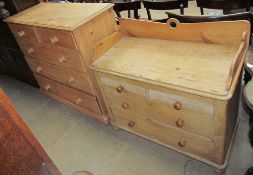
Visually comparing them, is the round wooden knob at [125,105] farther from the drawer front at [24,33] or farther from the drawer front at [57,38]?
the drawer front at [24,33]

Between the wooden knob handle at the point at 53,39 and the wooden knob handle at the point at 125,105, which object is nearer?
the wooden knob handle at the point at 125,105

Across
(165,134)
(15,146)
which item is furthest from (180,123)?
(15,146)

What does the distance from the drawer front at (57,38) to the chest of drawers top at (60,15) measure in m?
0.05

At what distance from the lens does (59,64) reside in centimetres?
225

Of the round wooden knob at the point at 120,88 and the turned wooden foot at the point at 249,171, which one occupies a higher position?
the round wooden knob at the point at 120,88

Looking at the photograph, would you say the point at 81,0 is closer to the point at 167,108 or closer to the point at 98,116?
the point at 98,116

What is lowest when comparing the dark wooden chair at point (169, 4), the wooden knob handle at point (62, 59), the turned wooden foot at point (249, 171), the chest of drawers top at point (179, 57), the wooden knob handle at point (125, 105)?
the turned wooden foot at point (249, 171)

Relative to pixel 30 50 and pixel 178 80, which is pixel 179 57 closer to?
pixel 178 80

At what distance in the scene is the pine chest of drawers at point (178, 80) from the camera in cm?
138

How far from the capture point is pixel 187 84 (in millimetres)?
1377

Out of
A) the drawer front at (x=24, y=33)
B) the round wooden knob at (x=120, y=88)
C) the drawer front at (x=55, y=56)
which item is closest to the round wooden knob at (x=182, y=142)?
the round wooden knob at (x=120, y=88)

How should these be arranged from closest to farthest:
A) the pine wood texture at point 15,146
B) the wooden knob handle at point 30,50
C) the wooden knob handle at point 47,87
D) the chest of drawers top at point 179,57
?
the pine wood texture at point 15,146, the chest of drawers top at point 179,57, the wooden knob handle at point 30,50, the wooden knob handle at point 47,87

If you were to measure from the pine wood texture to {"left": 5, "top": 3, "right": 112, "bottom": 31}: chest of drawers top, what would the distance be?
1.19 metres

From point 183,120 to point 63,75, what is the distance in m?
1.30
